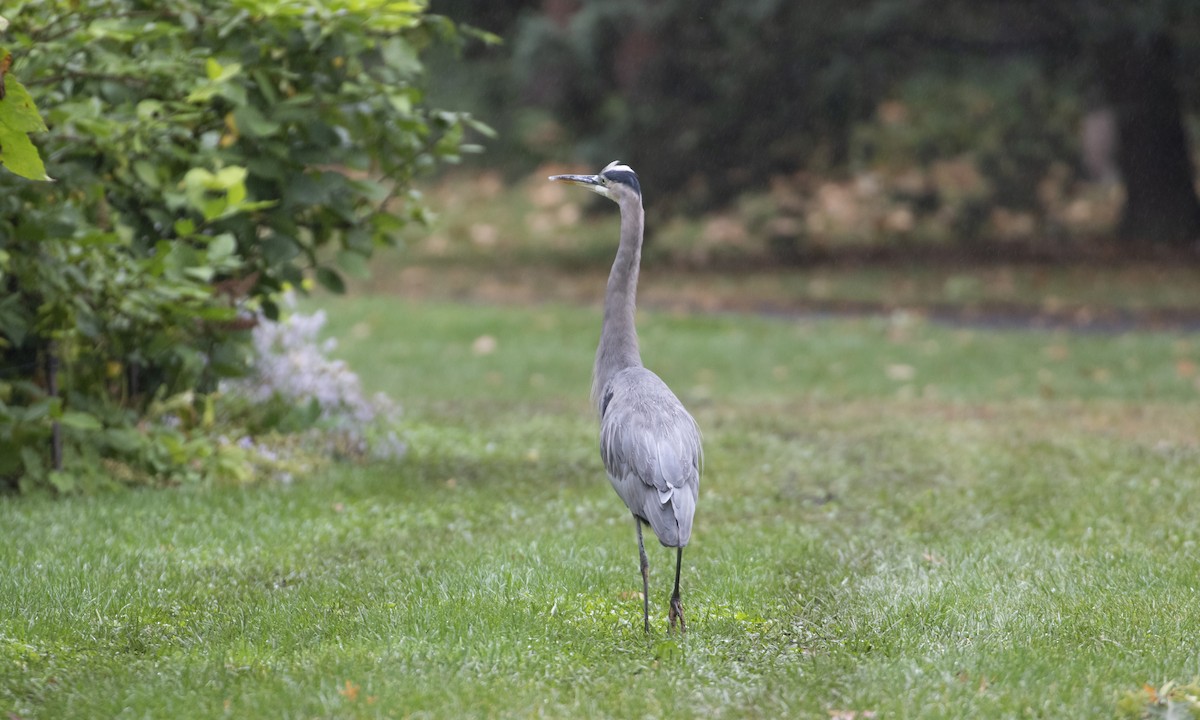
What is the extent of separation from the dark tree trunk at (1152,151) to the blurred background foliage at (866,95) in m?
0.03

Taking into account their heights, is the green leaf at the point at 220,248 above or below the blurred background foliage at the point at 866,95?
above

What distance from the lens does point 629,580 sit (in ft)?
19.9

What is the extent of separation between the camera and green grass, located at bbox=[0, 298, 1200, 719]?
15.1 ft

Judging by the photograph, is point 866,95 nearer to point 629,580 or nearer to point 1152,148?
point 1152,148

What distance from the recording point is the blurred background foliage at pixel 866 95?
1814cm

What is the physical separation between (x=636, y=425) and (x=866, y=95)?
15.1 m

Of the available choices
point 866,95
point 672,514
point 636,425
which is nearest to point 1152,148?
point 866,95

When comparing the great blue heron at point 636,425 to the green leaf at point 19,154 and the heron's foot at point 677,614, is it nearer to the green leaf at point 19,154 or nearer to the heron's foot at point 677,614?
the heron's foot at point 677,614

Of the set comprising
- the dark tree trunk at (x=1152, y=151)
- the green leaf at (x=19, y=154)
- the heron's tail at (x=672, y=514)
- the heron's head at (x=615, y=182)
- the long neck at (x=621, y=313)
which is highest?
the green leaf at (x=19, y=154)

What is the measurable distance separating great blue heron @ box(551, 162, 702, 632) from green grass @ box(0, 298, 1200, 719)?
1.39 feet

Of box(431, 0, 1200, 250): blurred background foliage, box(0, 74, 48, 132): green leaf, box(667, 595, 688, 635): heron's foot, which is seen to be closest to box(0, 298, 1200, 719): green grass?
box(667, 595, 688, 635): heron's foot

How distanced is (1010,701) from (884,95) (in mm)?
Result: 16517

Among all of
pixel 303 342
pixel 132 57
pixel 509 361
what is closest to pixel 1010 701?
pixel 132 57

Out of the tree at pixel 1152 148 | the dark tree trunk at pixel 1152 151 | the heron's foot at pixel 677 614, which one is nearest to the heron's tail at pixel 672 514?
the heron's foot at pixel 677 614
